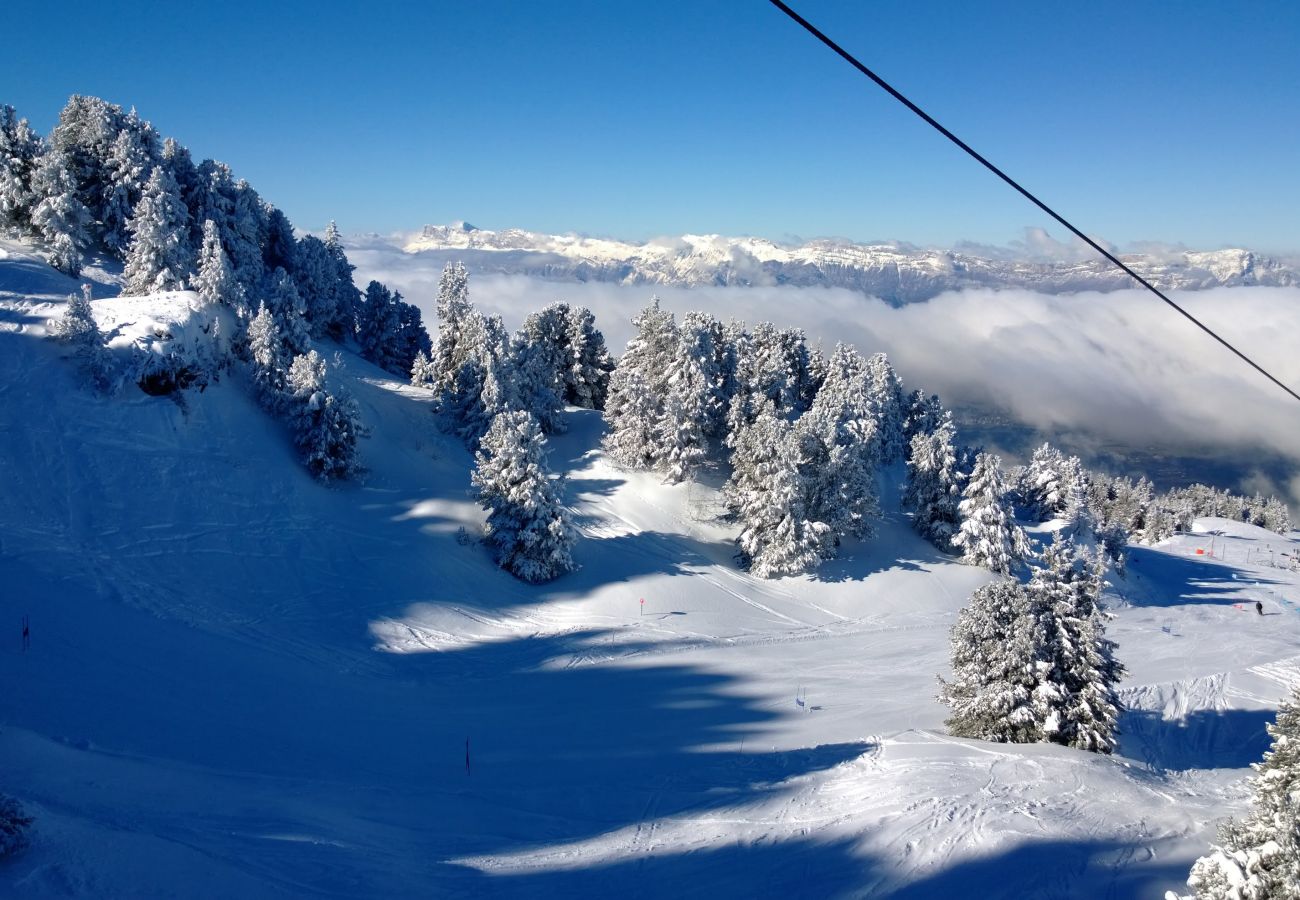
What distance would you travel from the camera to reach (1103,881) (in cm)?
1250

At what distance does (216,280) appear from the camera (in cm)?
4022

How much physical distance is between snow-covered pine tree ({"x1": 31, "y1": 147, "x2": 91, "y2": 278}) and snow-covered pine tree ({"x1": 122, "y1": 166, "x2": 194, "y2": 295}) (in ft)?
10.3

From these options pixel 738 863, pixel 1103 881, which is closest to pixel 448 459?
pixel 738 863

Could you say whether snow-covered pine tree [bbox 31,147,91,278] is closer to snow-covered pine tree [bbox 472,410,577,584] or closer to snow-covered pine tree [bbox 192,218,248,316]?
snow-covered pine tree [bbox 192,218,248,316]

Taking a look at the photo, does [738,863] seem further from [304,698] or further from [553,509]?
[553,509]

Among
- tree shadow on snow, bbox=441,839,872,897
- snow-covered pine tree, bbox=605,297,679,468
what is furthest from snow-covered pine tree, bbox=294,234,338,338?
tree shadow on snow, bbox=441,839,872,897

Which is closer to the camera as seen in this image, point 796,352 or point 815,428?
point 815,428

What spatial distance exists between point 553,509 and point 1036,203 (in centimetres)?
3023

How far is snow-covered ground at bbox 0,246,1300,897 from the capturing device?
12500mm

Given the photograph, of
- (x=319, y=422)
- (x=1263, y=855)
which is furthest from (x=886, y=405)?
(x=1263, y=855)

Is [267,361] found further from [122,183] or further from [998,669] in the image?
[998,669]

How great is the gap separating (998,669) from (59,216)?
192 ft

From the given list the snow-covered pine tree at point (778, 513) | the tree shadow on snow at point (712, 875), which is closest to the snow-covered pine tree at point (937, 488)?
the snow-covered pine tree at point (778, 513)

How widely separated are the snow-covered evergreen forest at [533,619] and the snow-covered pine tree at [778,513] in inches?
9.8
